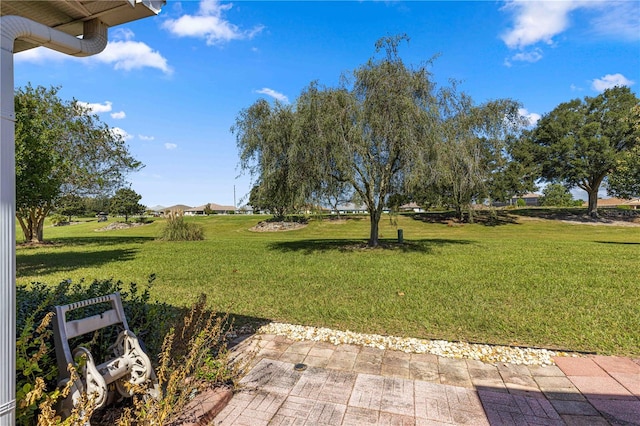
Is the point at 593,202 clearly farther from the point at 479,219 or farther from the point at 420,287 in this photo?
the point at 420,287

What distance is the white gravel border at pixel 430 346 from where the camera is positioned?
302 centimetres

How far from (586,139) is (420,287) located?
1108 inches

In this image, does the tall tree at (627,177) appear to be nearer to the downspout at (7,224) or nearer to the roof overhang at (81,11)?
the roof overhang at (81,11)

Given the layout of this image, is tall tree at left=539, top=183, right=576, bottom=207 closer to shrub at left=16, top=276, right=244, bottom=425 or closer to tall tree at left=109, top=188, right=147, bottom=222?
shrub at left=16, top=276, right=244, bottom=425

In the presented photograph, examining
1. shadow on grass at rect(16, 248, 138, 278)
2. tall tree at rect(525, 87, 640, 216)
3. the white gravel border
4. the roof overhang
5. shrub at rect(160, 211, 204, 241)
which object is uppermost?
tall tree at rect(525, 87, 640, 216)

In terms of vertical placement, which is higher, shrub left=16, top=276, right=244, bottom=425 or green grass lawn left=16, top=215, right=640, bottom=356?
shrub left=16, top=276, right=244, bottom=425

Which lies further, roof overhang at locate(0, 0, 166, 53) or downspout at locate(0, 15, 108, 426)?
roof overhang at locate(0, 0, 166, 53)

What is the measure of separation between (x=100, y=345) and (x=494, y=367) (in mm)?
3174

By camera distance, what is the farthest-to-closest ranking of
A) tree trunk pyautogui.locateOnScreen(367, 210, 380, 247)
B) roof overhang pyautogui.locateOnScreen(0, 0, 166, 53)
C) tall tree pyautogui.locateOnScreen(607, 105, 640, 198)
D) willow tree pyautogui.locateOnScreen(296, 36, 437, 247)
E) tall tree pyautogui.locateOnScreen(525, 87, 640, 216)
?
tall tree pyautogui.locateOnScreen(525, 87, 640, 216) < tall tree pyautogui.locateOnScreen(607, 105, 640, 198) < tree trunk pyautogui.locateOnScreen(367, 210, 380, 247) < willow tree pyautogui.locateOnScreen(296, 36, 437, 247) < roof overhang pyautogui.locateOnScreen(0, 0, 166, 53)

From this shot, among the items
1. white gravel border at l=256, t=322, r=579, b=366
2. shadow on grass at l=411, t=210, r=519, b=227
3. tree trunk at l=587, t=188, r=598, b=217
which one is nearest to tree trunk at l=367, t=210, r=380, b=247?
white gravel border at l=256, t=322, r=579, b=366

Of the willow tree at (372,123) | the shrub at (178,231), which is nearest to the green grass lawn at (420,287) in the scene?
the willow tree at (372,123)

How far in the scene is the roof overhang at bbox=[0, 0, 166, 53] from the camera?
1705 mm

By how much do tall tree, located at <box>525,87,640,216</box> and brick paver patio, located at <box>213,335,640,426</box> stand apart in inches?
1137

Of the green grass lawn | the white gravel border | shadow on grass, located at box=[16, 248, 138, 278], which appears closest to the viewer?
the white gravel border
